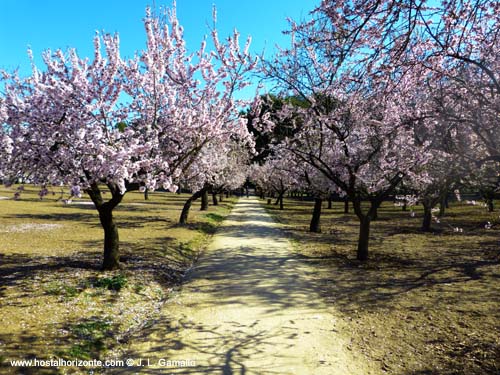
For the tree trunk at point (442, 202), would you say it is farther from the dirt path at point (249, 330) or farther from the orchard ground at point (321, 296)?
the dirt path at point (249, 330)

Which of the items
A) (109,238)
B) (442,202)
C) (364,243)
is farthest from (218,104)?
(442,202)

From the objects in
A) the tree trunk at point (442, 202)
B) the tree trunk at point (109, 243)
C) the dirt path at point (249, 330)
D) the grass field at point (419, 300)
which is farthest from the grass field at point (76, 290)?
the tree trunk at point (442, 202)

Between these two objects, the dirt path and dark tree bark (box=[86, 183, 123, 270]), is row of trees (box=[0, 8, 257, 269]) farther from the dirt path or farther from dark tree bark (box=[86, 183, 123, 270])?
the dirt path

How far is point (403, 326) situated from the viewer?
698cm

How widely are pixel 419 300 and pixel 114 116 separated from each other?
9025 mm

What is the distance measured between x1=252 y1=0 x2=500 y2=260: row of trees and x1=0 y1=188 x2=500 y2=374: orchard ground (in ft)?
9.12

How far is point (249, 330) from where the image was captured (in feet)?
21.8

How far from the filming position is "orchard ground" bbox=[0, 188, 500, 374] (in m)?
5.84

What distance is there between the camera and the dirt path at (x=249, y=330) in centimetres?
539

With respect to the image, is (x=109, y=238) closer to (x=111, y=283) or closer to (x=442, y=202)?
(x=111, y=283)

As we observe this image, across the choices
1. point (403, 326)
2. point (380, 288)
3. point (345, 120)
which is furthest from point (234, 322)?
point (345, 120)

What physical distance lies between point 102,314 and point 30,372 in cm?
235

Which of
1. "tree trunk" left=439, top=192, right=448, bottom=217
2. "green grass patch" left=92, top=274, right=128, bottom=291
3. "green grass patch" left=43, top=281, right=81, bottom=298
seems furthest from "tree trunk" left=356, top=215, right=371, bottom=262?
"green grass patch" left=43, top=281, right=81, bottom=298

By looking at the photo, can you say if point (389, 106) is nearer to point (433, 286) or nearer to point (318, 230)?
point (433, 286)
